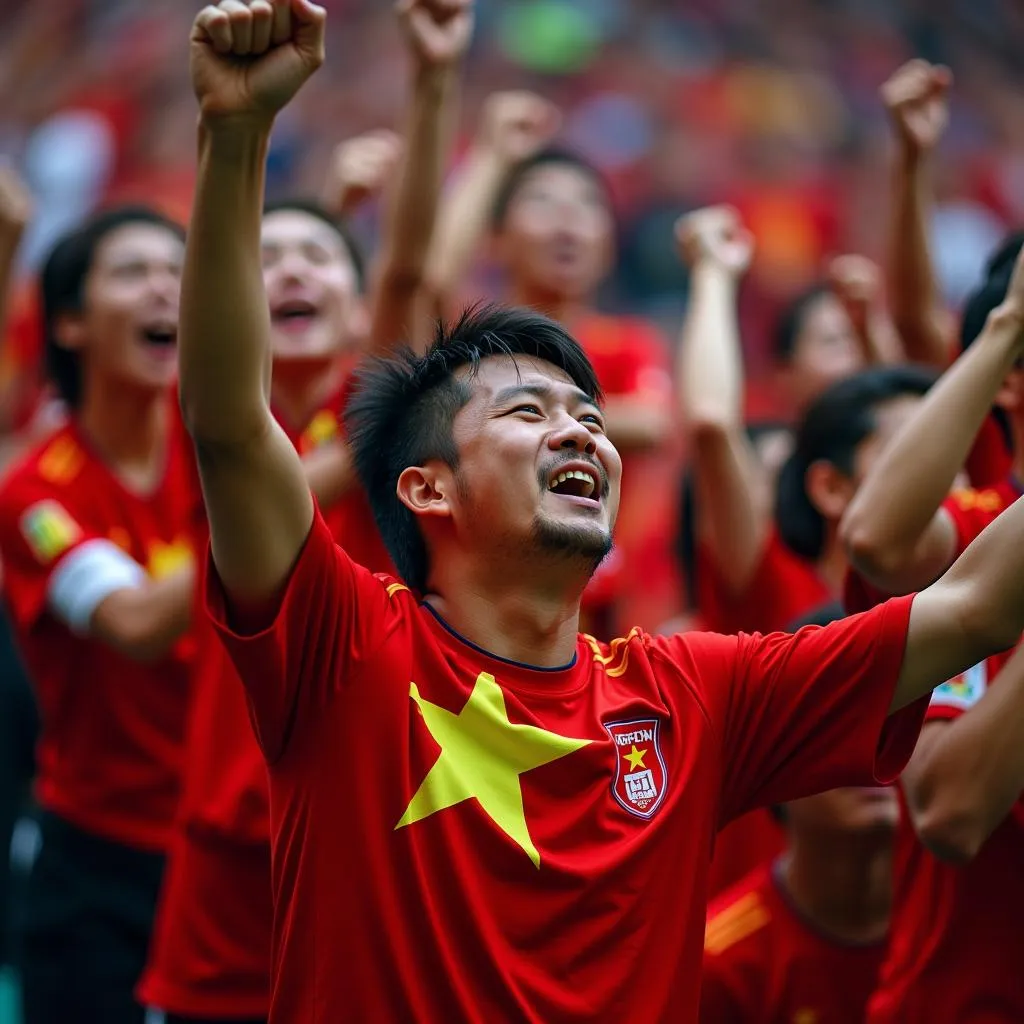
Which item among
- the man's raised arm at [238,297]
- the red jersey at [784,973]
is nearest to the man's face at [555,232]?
the red jersey at [784,973]

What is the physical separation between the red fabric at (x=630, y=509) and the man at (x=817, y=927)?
789 mm

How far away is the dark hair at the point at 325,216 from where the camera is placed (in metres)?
4.04

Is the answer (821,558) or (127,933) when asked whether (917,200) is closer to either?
(821,558)

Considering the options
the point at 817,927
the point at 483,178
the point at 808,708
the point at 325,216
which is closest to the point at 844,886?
the point at 817,927

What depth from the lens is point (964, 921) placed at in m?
2.89

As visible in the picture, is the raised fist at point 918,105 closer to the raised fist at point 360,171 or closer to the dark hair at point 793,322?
the raised fist at point 360,171

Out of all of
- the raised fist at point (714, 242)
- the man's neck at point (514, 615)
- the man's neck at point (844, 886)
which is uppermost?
the raised fist at point (714, 242)

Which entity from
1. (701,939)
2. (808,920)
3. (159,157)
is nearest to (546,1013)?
(701,939)

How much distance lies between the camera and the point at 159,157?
555 inches

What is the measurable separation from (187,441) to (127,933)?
1.18 metres

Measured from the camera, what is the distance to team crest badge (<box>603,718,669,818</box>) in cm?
249

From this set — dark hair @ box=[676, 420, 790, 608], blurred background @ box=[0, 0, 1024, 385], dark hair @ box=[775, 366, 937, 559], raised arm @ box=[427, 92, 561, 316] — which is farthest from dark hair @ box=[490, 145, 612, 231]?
blurred background @ box=[0, 0, 1024, 385]

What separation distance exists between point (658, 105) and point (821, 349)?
10.4m

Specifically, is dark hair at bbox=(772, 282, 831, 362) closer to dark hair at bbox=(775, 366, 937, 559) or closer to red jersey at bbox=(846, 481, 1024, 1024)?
dark hair at bbox=(775, 366, 937, 559)
